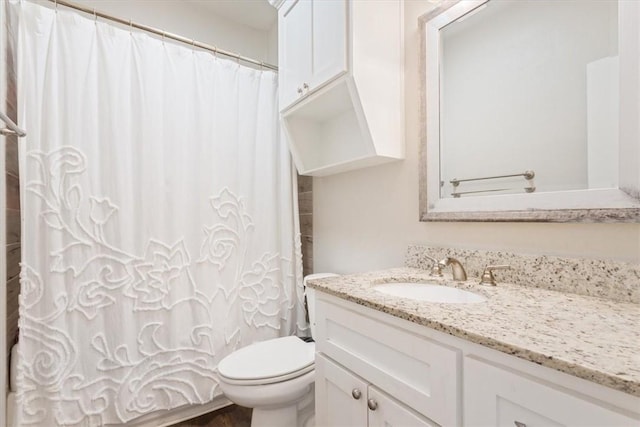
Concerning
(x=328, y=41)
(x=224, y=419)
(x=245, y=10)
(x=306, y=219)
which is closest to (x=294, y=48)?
(x=328, y=41)

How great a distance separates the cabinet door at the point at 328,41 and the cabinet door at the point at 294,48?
52 millimetres

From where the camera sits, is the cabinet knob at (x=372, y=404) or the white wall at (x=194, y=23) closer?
the cabinet knob at (x=372, y=404)

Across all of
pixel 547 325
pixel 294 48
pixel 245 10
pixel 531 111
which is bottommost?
pixel 547 325

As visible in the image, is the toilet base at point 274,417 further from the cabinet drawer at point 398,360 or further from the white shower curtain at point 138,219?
the cabinet drawer at point 398,360

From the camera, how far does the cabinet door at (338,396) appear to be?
2.85 ft

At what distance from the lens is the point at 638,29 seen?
787 mm

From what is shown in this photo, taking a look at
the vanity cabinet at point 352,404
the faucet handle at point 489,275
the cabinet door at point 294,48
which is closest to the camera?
the vanity cabinet at point 352,404

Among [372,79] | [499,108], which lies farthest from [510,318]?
[372,79]

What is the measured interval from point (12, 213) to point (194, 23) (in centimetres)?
168

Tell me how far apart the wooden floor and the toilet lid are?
524 millimetres

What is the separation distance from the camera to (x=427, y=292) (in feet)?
3.61

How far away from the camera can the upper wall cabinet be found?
1256 mm

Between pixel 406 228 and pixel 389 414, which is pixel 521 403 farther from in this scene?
pixel 406 228

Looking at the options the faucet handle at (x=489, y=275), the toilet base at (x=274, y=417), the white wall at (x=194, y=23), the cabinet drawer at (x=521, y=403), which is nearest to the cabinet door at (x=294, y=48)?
the white wall at (x=194, y=23)
